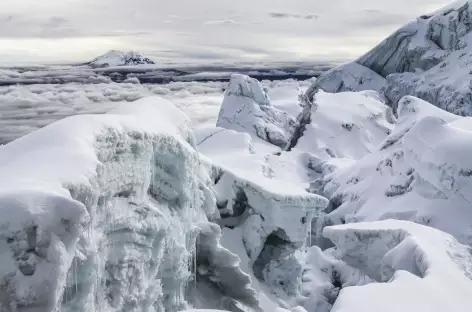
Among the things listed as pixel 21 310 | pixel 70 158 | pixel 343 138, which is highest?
pixel 70 158

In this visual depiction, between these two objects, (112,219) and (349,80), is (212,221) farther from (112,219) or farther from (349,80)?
(349,80)

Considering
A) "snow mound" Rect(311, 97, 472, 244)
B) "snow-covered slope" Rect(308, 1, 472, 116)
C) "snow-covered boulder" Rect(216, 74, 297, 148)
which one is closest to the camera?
"snow mound" Rect(311, 97, 472, 244)

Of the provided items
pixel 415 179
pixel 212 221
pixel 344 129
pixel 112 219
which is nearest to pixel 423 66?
pixel 344 129

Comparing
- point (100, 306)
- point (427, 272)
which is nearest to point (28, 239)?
point (100, 306)

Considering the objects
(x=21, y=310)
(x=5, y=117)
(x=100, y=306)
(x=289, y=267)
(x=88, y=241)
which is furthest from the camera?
(x=5, y=117)

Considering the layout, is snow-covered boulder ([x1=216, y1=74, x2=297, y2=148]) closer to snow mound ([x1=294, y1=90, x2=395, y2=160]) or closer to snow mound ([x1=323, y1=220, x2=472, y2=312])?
snow mound ([x1=294, y1=90, x2=395, y2=160])

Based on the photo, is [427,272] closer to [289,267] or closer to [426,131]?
[289,267]

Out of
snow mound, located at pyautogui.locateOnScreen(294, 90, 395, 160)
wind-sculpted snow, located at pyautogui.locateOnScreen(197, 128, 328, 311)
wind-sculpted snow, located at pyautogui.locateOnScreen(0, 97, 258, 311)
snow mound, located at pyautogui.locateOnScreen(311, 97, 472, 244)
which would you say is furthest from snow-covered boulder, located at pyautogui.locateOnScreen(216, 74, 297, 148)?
wind-sculpted snow, located at pyautogui.locateOnScreen(0, 97, 258, 311)
